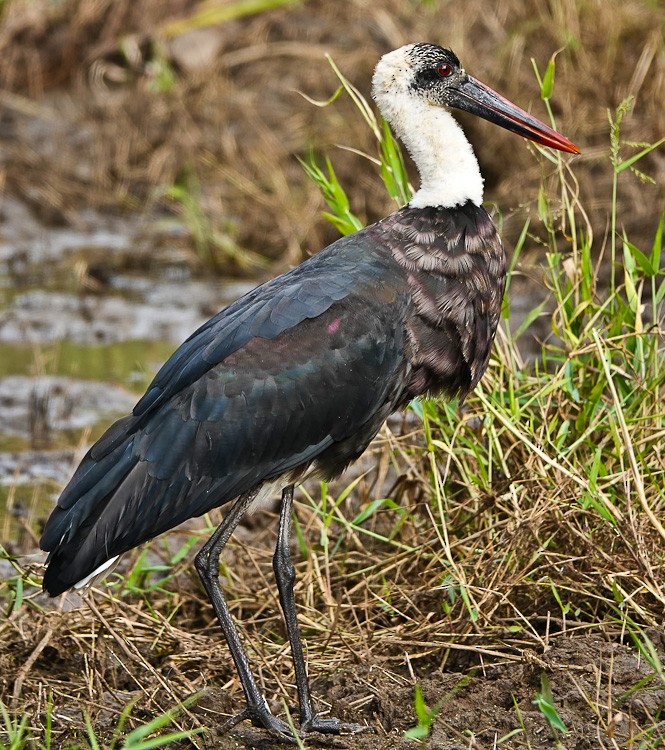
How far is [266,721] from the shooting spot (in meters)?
3.57

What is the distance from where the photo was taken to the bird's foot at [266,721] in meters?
3.55

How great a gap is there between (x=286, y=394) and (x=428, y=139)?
35.4 inches

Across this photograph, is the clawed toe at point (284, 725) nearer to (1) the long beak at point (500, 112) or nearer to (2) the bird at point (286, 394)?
(2) the bird at point (286, 394)

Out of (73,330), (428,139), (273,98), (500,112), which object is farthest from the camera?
(273,98)

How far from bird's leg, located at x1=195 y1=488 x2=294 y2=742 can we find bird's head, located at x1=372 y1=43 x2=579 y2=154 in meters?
1.24

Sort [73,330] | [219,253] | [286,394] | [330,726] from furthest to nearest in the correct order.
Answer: [219,253], [73,330], [286,394], [330,726]

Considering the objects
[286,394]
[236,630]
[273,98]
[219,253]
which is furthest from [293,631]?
[273,98]

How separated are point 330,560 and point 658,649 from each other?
4.17 feet

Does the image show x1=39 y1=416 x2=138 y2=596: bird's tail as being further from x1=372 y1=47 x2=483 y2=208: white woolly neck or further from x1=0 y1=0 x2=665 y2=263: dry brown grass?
x1=0 y1=0 x2=665 y2=263: dry brown grass

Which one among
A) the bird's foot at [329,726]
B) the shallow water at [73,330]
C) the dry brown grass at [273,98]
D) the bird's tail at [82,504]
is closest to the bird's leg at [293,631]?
the bird's foot at [329,726]

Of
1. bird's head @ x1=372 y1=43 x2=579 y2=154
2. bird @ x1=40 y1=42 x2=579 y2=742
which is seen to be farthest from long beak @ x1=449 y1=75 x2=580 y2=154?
bird @ x1=40 y1=42 x2=579 y2=742

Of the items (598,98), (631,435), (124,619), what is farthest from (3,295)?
(631,435)

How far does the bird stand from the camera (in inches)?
142

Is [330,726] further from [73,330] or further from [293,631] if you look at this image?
[73,330]
